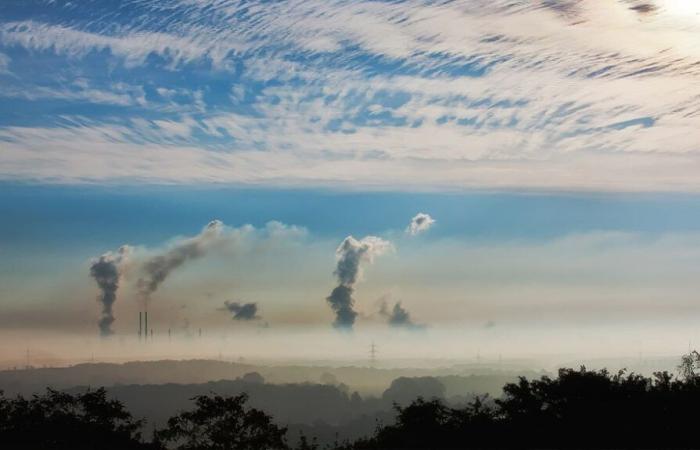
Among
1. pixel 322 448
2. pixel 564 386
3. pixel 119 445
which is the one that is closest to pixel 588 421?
pixel 564 386

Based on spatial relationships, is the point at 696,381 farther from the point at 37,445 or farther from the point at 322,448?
the point at 37,445

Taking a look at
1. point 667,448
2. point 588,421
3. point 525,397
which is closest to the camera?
point 667,448

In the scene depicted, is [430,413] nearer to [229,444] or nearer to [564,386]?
[564,386]

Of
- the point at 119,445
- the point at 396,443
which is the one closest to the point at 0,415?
the point at 119,445

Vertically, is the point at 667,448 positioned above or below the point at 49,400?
below

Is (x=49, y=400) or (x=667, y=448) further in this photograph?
(x=49, y=400)

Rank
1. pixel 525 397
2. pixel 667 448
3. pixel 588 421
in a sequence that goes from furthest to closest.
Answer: pixel 525 397 < pixel 588 421 < pixel 667 448
